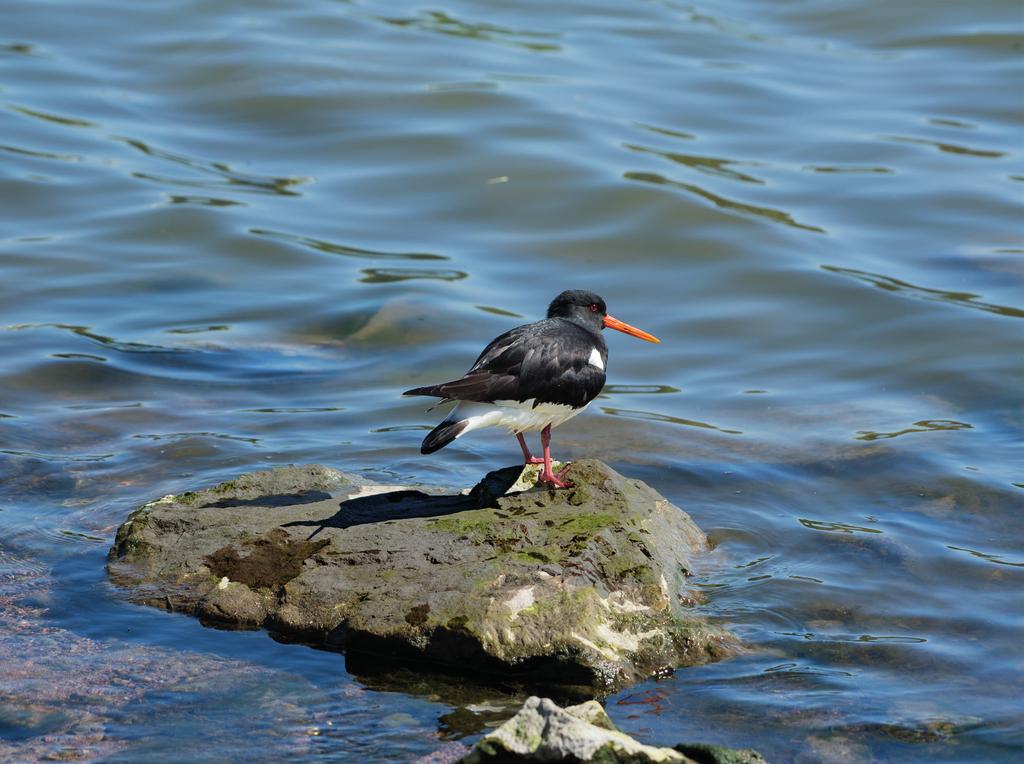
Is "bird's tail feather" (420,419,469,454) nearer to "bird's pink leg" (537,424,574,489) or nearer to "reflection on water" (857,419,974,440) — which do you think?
"bird's pink leg" (537,424,574,489)

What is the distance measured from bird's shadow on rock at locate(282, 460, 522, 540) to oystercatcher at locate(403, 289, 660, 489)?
0.23m

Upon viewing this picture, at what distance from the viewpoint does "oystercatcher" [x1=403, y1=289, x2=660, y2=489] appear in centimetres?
703

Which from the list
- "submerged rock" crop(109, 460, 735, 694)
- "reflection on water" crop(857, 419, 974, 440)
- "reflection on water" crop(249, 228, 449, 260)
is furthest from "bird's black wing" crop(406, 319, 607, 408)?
"reflection on water" crop(249, 228, 449, 260)

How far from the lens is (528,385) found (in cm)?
720

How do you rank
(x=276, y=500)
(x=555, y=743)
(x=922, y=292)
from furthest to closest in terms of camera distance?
(x=922, y=292) → (x=276, y=500) → (x=555, y=743)

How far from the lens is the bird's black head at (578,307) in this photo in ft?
27.1

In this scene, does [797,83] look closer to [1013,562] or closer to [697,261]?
[697,261]

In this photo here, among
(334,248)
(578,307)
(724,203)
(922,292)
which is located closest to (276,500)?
(578,307)

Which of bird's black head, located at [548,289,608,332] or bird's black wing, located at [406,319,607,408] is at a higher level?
bird's black head, located at [548,289,608,332]

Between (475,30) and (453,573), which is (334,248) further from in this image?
(453,573)

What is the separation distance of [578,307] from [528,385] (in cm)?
123

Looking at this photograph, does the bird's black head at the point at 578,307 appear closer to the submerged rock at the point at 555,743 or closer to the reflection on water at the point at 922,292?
the submerged rock at the point at 555,743

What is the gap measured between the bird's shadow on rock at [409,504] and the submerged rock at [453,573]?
1 centimetres

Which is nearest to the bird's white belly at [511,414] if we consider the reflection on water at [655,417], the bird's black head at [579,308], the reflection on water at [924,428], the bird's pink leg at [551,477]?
the bird's pink leg at [551,477]
